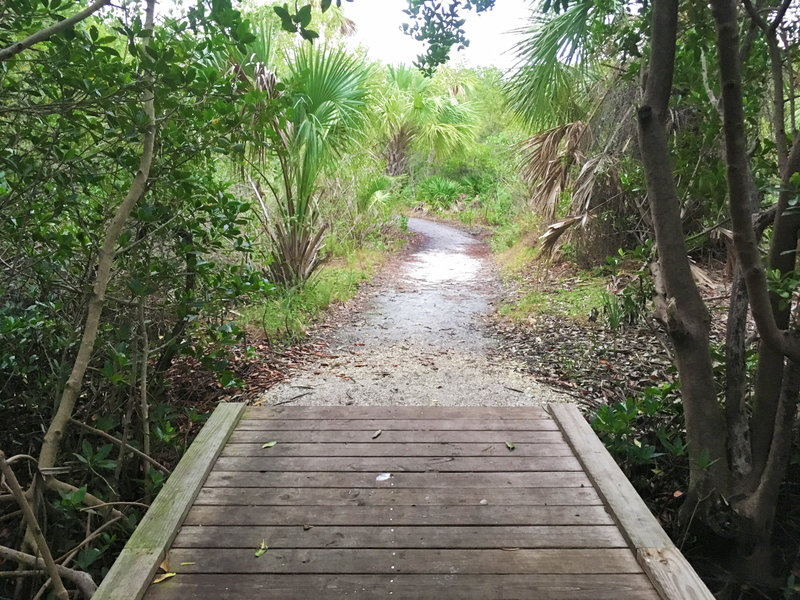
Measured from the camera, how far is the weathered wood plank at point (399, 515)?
236 cm

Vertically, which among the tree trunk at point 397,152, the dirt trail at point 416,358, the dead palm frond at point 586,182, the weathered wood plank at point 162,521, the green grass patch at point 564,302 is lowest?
the dirt trail at point 416,358

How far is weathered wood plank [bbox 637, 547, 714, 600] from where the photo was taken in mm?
1911

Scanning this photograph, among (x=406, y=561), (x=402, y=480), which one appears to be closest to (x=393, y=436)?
(x=402, y=480)

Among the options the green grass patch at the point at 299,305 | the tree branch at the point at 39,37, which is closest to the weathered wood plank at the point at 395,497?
the tree branch at the point at 39,37

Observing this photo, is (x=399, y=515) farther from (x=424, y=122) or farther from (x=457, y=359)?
(x=424, y=122)

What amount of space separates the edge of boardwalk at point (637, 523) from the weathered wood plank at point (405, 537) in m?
0.08

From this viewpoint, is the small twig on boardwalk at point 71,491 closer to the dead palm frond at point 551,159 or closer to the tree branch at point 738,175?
the tree branch at point 738,175

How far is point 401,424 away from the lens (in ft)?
10.8

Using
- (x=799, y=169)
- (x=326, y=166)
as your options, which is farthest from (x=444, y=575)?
(x=326, y=166)

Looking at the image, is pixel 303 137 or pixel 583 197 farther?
pixel 583 197

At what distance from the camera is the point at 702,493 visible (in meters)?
2.72

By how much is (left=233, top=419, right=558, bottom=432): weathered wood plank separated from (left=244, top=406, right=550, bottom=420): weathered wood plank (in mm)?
44

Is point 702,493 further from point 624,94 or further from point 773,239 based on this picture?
point 624,94

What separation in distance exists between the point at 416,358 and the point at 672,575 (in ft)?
11.3
